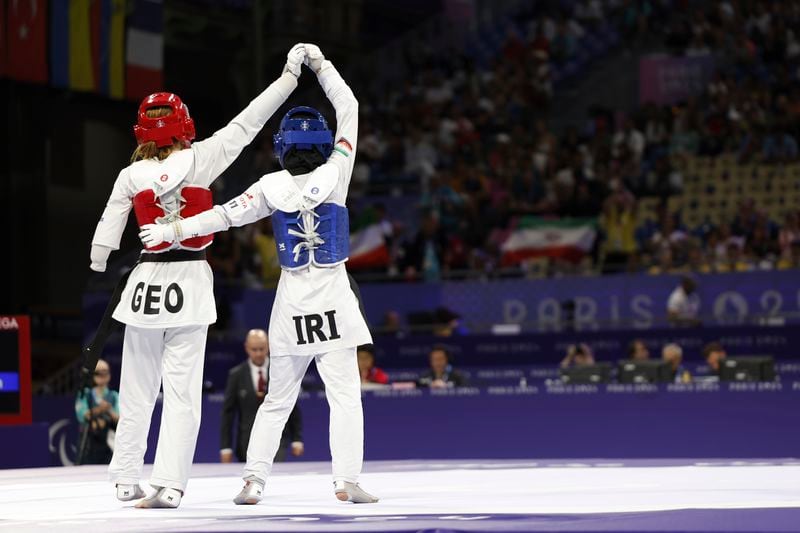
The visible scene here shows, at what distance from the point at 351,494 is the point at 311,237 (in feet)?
3.97

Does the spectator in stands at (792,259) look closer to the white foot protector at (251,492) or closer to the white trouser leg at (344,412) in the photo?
the white trouser leg at (344,412)

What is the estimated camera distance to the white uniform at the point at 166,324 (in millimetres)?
5895

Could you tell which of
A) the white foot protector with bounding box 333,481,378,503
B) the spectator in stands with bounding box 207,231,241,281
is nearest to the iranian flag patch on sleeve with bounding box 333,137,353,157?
the white foot protector with bounding box 333,481,378,503

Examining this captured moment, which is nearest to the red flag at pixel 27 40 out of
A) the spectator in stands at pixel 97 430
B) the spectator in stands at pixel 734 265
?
the spectator in stands at pixel 97 430

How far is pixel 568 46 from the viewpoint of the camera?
882 inches

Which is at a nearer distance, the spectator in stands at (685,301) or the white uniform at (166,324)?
the white uniform at (166,324)

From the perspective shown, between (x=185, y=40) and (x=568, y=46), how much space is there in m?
6.75

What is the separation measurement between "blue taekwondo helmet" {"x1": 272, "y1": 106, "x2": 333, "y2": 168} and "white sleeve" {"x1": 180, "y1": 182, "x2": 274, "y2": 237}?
258mm

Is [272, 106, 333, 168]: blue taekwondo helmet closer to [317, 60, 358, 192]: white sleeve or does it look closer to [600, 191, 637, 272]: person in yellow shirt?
[317, 60, 358, 192]: white sleeve

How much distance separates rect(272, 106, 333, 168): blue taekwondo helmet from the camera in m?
6.06

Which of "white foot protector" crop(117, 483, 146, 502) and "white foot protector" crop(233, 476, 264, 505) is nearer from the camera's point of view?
"white foot protector" crop(233, 476, 264, 505)

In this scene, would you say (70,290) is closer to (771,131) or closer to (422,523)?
(771,131)

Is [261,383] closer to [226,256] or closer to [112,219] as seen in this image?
[112,219]

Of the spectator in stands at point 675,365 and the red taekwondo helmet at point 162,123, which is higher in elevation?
the red taekwondo helmet at point 162,123
